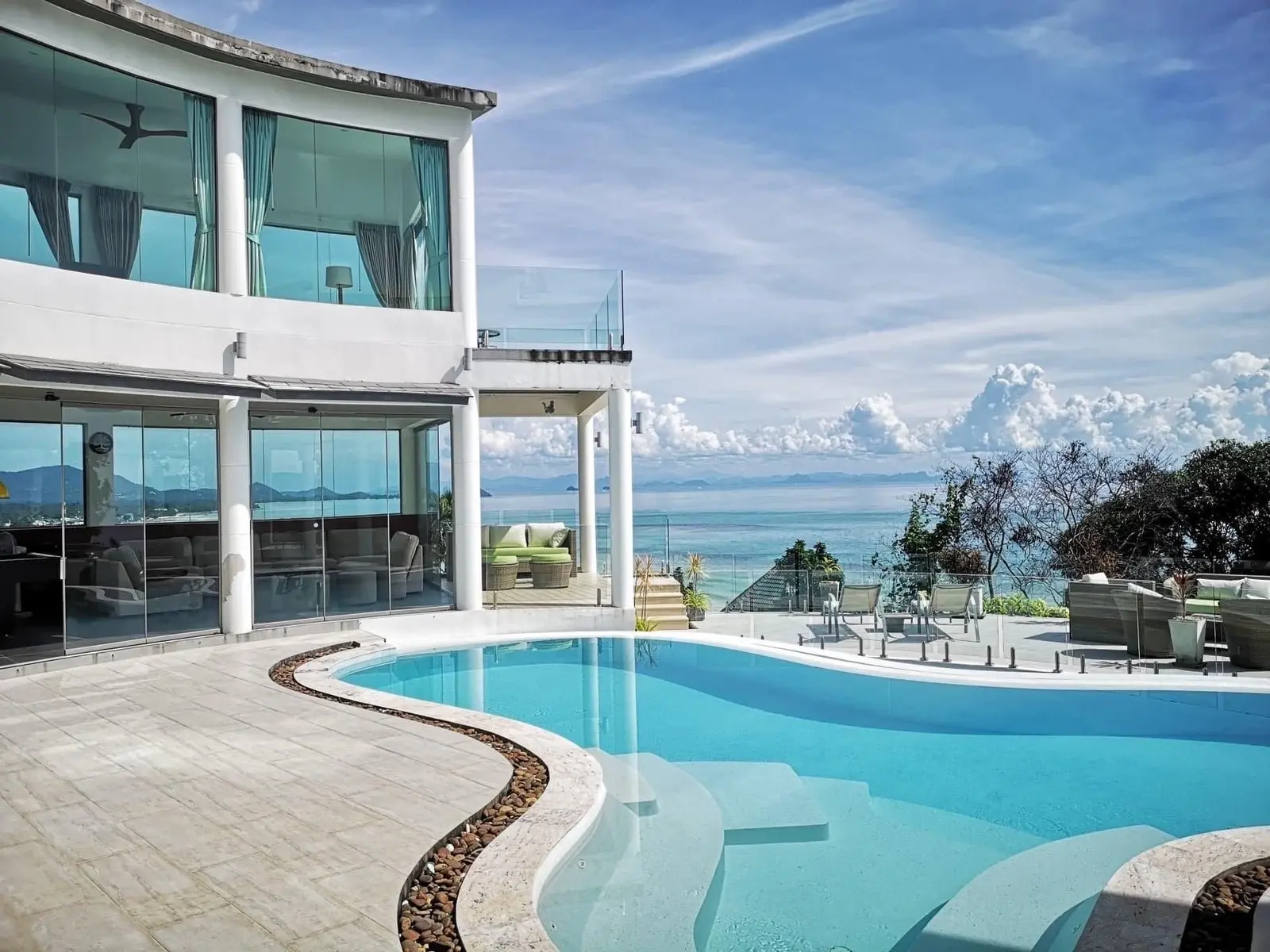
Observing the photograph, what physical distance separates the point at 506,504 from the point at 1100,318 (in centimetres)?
3951

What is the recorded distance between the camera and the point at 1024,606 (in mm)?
14328

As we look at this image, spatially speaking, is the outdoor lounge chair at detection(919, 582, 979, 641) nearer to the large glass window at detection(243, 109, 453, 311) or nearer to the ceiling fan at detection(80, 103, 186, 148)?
the large glass window at detection(243, 109, 453, 311)

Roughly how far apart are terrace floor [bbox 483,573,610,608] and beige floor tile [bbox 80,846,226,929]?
1020cm

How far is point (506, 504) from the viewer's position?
18359mm

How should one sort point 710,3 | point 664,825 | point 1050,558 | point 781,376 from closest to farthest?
1. point 664,825
2. point 710,3
3. point 1050,558
4. point 781,376

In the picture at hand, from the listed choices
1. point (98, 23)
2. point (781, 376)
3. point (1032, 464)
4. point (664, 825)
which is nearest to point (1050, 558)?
point (1032, 464)

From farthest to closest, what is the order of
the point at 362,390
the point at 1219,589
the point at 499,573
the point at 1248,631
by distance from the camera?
the point at 499,573, the point at 1219,589, the point at 362,390, the point at 1248,631

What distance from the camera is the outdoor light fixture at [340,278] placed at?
13.6 m

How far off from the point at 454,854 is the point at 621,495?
1010 centimetres

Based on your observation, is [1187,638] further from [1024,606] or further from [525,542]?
[525,542]

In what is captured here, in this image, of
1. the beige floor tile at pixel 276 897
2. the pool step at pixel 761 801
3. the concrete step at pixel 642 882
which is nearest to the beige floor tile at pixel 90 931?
the beige floor tile at pixel 276 897

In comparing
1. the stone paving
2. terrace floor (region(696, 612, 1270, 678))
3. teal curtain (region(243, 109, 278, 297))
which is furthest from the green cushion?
the stone paving

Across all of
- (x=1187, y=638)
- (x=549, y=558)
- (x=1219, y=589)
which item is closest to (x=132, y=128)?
(x=549, y=558)

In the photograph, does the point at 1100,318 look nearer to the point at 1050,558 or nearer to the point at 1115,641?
the point at 1050,558
